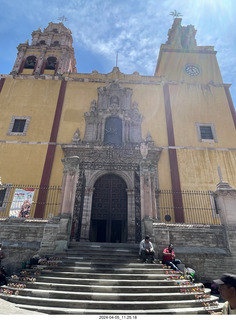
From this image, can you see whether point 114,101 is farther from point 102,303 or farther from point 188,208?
point 102,303

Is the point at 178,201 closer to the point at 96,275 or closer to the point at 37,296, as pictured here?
the point at 96,275

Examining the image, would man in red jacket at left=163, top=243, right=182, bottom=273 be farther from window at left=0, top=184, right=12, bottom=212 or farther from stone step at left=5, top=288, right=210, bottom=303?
window at left=0, top=184, right=12, bottom=212

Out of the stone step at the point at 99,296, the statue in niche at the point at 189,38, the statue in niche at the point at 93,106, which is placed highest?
the statue in niche at the point at 189,38

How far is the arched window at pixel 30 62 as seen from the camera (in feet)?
58.6

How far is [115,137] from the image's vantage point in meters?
13.9

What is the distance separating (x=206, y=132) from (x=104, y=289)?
12.7 meters

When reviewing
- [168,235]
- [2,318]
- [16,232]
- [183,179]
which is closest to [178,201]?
[183,179]

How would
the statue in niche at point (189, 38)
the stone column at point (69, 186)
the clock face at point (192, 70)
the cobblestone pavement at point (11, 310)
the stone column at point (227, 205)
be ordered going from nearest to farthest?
the cobblestone pavement at point (11, 310)
the stone column at point (227, 205)
the stone column at point (69, 186)
the clock face at point (192, 70)
the statue in niche at point (189, 38)

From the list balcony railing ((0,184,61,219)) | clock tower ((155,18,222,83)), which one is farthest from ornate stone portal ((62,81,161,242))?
clock tower ((155,18,222,83))

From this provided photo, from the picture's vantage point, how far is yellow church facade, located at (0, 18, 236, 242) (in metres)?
11.0

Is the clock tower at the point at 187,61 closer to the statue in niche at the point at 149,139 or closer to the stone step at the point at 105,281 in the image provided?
the statue in niche at the point at 149,139

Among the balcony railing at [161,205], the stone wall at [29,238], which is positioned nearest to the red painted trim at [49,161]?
the balcony railing at [161,205]

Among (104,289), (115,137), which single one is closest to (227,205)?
(104,289)

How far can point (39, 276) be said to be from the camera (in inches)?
211
